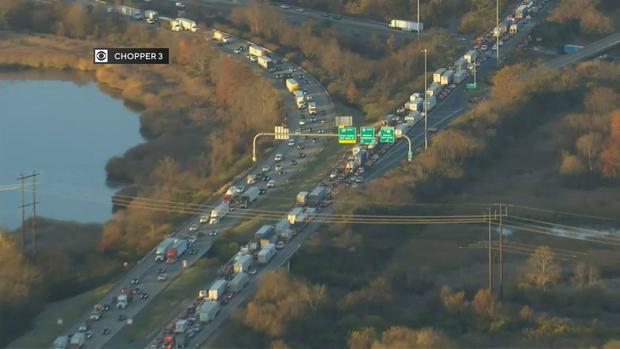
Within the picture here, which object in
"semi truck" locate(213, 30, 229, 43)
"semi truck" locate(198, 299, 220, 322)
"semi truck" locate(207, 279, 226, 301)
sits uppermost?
"semi truck" locate(213, 30, 229, 43)

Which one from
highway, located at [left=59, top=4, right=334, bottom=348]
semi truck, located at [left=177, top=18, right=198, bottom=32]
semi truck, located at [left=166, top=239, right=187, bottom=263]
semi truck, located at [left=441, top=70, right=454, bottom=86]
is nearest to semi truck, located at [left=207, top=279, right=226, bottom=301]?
highway, located at [left=59, top=4, right=334, bottom=348]

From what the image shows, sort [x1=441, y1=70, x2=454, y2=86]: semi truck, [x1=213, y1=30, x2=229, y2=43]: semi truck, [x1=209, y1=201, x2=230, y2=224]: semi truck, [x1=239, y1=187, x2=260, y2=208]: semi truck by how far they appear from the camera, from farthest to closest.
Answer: [x1=213, y1=30, x2=229, y2=43]: semi truck, [x1=441, y1=70, x2=454, y2=86]: semi truck, [x1=239, y1=187, x2=260, y2=208]: semi truck, [x1=209, y1=201, x2=230, y2=224]: semi truck

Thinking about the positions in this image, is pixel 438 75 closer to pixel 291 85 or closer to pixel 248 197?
pixel 291 85

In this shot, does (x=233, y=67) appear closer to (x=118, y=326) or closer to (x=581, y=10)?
(x=581, y=10)

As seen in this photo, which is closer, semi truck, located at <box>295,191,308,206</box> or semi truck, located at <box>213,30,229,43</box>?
semi truck, located at <box>295,191,308,206</box>

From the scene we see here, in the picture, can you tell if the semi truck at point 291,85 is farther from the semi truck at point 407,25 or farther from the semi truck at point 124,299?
the semi truck at point 124,299

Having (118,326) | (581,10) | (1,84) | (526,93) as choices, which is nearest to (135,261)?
(118,326)

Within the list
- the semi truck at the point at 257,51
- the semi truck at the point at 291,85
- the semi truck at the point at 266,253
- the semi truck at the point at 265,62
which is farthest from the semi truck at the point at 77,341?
the semi truck at the point at 257,51

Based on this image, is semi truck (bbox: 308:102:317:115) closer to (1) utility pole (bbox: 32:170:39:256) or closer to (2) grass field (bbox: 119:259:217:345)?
(1) utility pole (bbox: 32:170:39:256)
